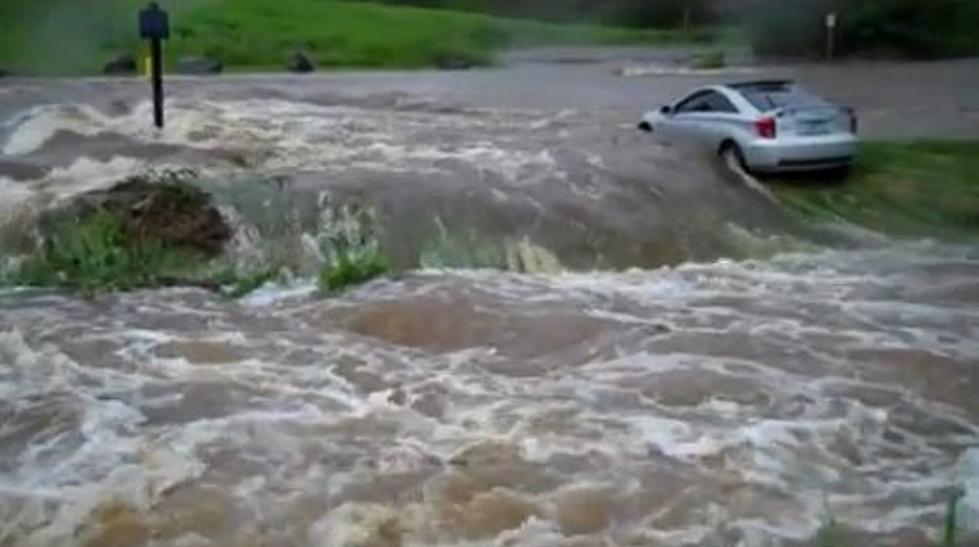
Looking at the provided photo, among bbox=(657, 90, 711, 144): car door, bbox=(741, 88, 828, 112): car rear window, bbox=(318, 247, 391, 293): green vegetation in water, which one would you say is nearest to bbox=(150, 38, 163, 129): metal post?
bbox=(318, 247, 391, 293): green vegetation in water

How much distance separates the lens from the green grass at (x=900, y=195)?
18953 mm

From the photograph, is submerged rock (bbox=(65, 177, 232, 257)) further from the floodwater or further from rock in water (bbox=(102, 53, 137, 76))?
rock in water (bbox=(102, 53, 137, 76))

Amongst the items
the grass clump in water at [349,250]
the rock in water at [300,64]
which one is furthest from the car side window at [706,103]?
the rock in water at [300,64]

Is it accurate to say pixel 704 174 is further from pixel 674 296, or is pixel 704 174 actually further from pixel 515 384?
pixel 515 384

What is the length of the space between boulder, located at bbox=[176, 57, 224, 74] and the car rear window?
24.9 m

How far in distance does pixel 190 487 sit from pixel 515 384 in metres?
3.13

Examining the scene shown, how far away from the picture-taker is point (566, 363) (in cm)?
1231

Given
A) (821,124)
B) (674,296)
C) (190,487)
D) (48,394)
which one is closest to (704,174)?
(821,124)

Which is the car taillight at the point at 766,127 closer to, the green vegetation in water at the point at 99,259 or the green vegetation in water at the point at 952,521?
the green vegetation in water at the point at 99,259

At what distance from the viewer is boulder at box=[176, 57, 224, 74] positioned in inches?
1699

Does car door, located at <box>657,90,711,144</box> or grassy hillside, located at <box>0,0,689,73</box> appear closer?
car door, located at <box>657,90,711,144</box>

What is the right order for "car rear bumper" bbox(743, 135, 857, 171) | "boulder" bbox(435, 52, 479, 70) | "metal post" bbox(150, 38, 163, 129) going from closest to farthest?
"car rear bumper" bbox(743, 135, 857, 171)
"metal post" bbox(150, 38, 163, 129)
"boulder" bbox(435, 52, 479, 70)

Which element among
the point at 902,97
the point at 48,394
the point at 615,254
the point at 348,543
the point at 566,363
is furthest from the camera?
the point at 902,97

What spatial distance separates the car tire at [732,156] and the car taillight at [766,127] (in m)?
0.41
